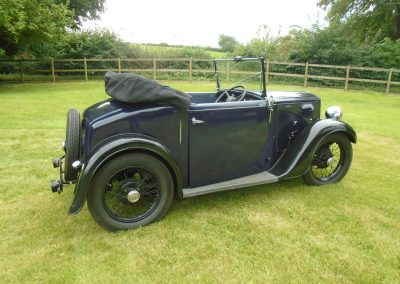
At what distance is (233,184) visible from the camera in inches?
137

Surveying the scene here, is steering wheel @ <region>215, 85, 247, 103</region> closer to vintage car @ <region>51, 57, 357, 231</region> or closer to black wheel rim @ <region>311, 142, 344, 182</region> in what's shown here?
vintage car @ <region>51, 57, 357, 231</region>

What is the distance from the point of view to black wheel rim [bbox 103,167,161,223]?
3.01 metres

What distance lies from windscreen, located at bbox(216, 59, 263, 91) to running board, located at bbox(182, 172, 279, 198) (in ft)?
3.51

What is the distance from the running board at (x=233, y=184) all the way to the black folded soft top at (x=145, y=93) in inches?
34.2

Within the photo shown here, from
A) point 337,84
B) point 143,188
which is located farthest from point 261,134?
point 337,84

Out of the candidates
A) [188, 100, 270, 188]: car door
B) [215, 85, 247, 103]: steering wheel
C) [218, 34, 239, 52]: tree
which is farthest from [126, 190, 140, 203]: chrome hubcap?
[218, 34, 239, 52]: tree

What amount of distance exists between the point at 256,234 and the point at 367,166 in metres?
2.86

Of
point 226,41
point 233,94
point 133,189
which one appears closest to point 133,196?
point 133,189

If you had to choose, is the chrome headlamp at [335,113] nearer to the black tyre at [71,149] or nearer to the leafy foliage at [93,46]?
the black tyre at [71,149]

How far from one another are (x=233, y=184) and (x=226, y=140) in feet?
1.60

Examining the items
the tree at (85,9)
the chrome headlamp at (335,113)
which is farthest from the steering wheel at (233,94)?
the tree at (85,9)

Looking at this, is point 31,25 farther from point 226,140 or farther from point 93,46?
point 226,140

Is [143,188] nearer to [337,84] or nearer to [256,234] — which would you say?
[256,234]

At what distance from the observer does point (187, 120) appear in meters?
3.17
